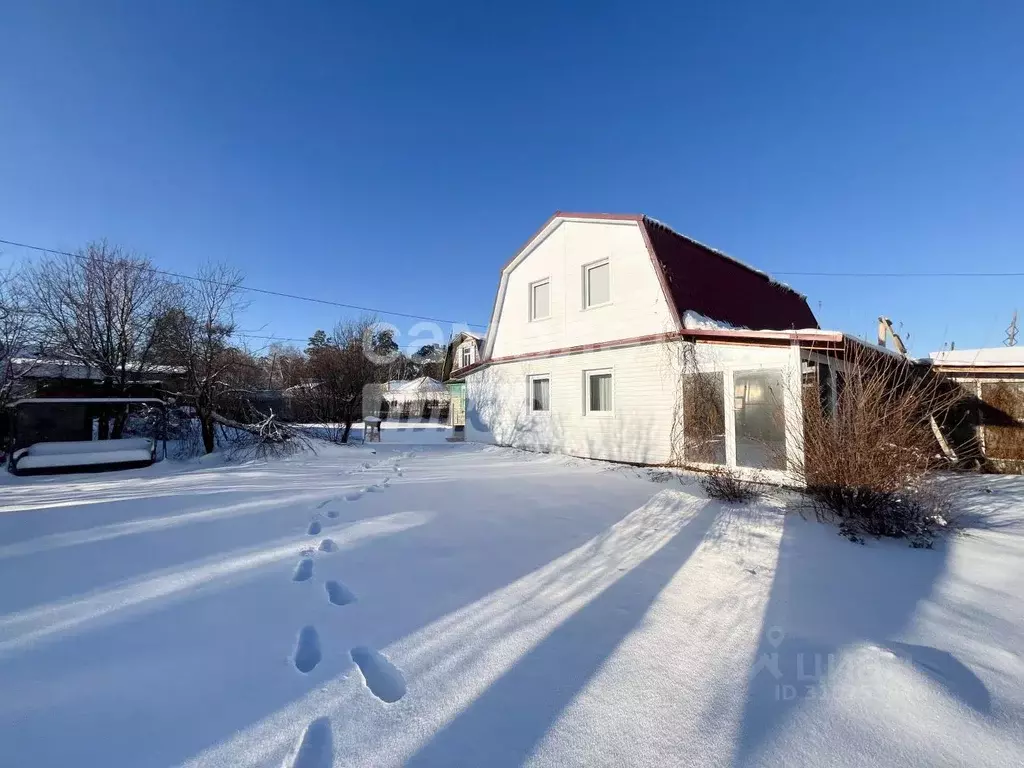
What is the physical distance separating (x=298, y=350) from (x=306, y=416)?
14408mm

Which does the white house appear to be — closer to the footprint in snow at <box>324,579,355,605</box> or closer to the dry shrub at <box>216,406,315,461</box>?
the footprint in snow at <box>324,579,355,605</box>

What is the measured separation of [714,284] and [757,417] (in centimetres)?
424

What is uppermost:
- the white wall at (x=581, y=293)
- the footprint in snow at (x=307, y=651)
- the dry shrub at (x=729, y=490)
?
the white wall at (x=581, y=293)

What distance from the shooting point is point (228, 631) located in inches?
93.6

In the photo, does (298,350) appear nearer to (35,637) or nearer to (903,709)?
(35,637)

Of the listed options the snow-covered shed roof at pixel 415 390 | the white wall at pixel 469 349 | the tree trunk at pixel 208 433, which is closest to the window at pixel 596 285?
the tree trunk at pixel 208 433

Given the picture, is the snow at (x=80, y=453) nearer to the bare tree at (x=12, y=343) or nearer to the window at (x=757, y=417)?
the bare tree at (x=12, y=343)

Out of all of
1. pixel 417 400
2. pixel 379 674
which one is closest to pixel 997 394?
pixel 379 674

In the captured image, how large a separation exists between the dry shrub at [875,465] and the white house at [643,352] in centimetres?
66

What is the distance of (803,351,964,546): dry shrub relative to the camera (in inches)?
167

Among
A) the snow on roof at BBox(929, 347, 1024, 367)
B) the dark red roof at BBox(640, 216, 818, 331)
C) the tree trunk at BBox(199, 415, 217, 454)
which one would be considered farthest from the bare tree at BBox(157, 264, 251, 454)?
the snow on roof at BBox(929, 347, 1024, 367)

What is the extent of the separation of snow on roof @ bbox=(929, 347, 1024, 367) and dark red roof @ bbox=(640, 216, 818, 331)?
2.98 metres

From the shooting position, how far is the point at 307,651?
2250 millimetres

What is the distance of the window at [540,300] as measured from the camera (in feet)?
38.1
